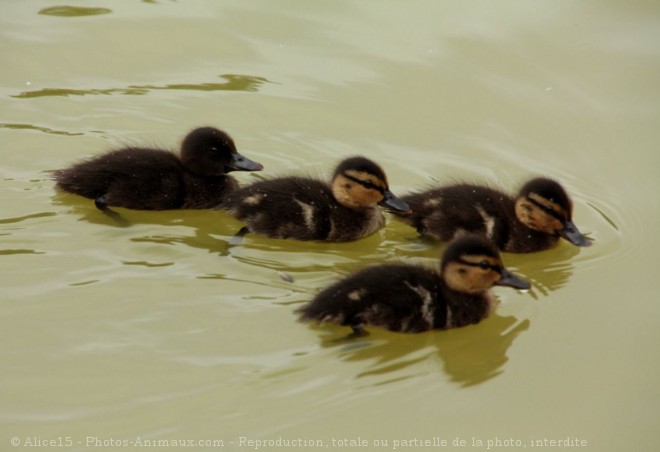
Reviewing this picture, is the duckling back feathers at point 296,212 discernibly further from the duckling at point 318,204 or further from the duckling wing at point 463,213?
the duckling wing at point 463,213

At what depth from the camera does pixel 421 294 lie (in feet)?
15.8

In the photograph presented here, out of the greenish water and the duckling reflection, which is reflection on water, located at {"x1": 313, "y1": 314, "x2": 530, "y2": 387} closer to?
the greenish water

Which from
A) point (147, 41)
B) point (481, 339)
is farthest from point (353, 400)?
point (147, 41)

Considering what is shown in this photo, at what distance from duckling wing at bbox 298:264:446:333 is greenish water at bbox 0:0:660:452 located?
66 mm

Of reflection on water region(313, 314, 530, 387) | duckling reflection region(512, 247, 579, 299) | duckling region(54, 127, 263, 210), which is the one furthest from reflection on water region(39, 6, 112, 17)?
reflection on water region(313, 314, 530, 387)

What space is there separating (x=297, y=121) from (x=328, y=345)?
8.23ft

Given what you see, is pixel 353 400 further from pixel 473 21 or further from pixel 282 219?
pixel 473 21

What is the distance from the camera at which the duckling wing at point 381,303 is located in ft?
15.5

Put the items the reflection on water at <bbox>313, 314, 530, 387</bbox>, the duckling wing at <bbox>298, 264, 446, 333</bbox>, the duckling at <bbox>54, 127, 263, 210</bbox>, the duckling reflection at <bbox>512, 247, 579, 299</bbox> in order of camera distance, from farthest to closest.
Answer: the duckling at <bbox>54, 127, 263, 210</bbox>, the duckling reflection at <bbox>512, 247, 579, 299</bbox>, the duckling wing at <bbox>298, 264, 446, 333</bbox>, the reflection on water at <bbox>313, 314, 530, 387</bbox>

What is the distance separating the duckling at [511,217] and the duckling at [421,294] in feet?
2.31

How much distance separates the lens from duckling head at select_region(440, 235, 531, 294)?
4.86 m

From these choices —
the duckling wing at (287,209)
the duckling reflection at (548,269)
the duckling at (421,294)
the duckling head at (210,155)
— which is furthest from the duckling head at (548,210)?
the duckling head at (210,155)

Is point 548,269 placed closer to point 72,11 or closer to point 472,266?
point 472,266

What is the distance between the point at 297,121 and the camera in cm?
689
